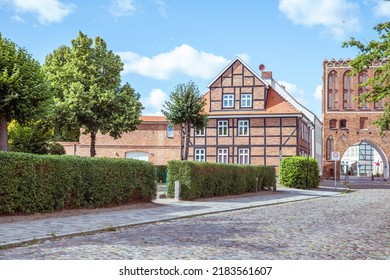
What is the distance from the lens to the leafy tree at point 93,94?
4156 centimetres

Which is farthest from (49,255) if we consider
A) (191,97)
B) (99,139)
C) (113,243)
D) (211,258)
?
(99,139)

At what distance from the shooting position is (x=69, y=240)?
437 inches

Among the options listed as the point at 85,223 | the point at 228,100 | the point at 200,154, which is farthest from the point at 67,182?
the point at 200,154

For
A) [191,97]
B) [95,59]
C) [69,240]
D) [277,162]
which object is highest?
[95,59]

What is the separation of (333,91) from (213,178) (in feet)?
178

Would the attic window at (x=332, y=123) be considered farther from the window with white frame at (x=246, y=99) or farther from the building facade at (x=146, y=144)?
the building facade at (x=146, y=144)

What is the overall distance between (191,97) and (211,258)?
96.6 feet

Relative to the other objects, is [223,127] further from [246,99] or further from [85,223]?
[85,223]

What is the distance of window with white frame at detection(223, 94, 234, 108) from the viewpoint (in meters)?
50.9

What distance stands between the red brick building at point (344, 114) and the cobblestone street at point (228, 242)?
211 ft

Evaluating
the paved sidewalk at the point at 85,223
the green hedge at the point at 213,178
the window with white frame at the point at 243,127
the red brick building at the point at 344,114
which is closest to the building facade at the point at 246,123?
the window with white frame at the point at 243,127

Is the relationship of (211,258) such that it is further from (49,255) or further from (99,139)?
(99,139)

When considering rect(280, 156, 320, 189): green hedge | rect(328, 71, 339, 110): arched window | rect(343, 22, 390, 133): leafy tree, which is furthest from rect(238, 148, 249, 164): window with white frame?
rect(328, 71, 339, 110): arched window

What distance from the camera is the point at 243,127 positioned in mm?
50656
